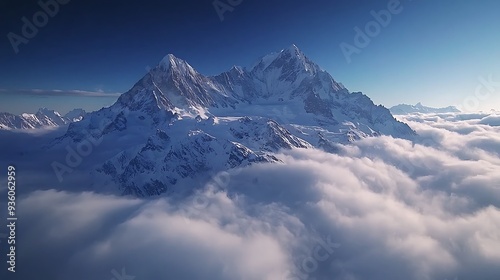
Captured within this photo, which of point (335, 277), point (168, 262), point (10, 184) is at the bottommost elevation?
point (335, 277)

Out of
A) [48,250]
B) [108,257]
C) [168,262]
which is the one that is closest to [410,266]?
[168,262]

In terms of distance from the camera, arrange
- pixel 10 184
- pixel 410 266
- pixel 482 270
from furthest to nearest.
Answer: pixel 410 266 < pixel 482 270 < pixel 10 184

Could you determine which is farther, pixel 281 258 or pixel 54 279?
pixel 281 258

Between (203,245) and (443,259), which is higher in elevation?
(203,245)

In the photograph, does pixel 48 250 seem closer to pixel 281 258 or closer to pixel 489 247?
pixel 281 258

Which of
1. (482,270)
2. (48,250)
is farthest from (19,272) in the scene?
(482,270)

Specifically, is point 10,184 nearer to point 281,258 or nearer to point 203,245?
point 203,245

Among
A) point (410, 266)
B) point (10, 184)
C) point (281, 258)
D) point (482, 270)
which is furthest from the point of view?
point (281, 258)

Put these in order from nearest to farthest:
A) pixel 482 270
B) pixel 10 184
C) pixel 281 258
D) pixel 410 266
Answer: pixel 10 184, pixel 482 270, pixel 410 266, pixel 281 258

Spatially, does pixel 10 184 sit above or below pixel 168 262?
above
